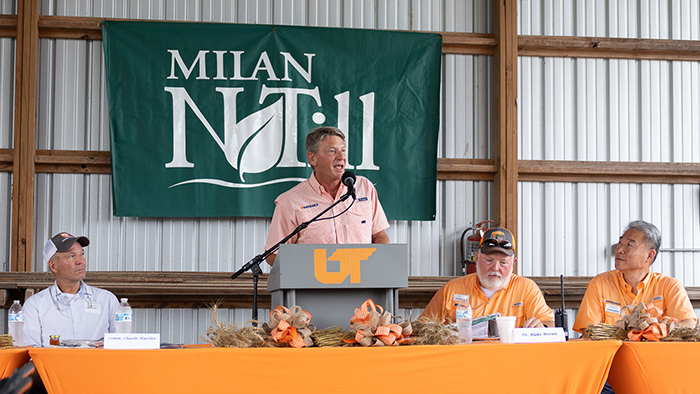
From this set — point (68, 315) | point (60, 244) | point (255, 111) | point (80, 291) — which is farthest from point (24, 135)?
point (68, 315)

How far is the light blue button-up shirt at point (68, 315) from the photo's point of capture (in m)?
3.54

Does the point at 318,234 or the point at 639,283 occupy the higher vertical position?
the point at 318,234

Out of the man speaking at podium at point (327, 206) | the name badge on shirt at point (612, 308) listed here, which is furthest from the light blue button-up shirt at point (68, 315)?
the name badge on shirt at point (612, 308)

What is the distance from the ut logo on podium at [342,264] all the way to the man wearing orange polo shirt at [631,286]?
5.01 ft

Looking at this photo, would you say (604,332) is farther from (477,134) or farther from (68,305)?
(477,134)

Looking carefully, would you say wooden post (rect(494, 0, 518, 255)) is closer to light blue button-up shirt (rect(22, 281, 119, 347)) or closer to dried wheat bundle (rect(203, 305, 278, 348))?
light blue button-up shirt (rect(22, 281, 119, 347))

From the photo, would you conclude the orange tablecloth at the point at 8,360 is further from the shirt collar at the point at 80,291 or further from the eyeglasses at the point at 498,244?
the eyeglasses at the point at 498,244

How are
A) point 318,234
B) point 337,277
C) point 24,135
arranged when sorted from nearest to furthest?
point 337,277
point 318,234
point 24,135

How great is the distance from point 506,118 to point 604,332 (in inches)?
132

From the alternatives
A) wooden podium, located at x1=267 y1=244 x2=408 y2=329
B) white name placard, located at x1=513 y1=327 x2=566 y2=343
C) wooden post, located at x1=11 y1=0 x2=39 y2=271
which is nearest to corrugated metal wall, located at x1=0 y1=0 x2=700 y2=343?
wooden post, located at x1=11 y1=0 x2=39 y2=271

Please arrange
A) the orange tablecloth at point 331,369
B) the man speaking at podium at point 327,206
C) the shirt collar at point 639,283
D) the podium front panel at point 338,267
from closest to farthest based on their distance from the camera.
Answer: the orange tablecloth at point 331,369, the podium front panel at point 338,267, the man speaking at podium at point 327,206, the shirt collar at point 639,283

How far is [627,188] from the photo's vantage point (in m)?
5.95

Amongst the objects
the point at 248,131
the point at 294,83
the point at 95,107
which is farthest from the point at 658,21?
the point at 95,107

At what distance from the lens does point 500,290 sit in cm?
357
